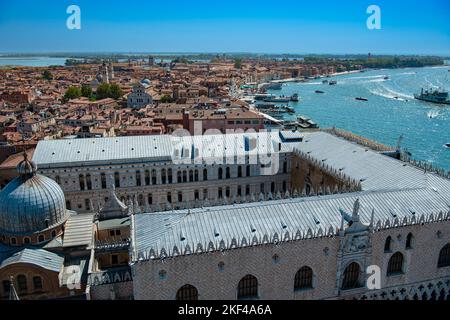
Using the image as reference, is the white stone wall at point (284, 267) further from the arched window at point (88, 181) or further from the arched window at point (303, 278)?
the arched window at point (88, 181)

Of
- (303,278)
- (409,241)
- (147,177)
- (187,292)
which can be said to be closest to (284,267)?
(303,278)

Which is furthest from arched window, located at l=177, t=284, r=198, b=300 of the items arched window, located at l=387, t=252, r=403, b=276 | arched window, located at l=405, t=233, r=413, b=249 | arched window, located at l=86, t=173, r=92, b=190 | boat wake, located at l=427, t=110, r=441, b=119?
boat wake, located at l=427, t=110, r=441, b=119

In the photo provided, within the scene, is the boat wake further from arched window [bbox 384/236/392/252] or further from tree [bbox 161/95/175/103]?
arched window [bbox 384/236/392/252]

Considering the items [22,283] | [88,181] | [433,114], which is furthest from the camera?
[433,114]

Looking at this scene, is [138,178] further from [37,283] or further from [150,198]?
[37,283]

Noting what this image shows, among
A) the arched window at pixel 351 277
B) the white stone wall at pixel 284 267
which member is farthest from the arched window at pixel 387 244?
the arched window at pixel 351 277

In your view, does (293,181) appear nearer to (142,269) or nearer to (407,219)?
(407,219)
